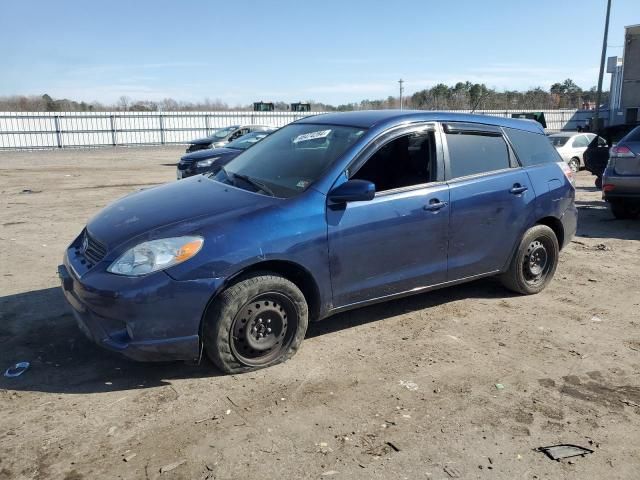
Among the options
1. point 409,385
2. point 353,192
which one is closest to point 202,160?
point 353,192

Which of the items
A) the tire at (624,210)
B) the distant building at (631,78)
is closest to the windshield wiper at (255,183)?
the tire at (624,210)

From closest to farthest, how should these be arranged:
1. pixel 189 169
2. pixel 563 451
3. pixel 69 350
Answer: pixel 563 451 → pixel 69 350 → pixel 189 169

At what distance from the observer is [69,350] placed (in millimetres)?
4246

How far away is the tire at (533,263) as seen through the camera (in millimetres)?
5375

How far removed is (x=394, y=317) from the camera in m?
5.01

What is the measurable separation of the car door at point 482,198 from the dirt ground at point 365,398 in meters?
0.56

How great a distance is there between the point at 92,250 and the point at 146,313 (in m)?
0.77

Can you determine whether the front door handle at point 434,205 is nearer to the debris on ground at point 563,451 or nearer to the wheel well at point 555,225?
the wheel well at point 555,225

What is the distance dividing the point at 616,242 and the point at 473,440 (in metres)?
6.05

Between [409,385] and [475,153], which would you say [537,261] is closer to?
[475,153]

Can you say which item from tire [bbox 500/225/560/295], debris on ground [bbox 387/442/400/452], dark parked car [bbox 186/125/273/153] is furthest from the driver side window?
dark parked car [bbox 186/125/273/153]

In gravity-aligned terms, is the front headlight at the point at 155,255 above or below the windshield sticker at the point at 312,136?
below

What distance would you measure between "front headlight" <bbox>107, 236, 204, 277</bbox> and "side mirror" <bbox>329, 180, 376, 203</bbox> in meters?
1.04

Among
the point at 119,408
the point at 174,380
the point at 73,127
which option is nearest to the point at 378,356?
the point at 174,380
